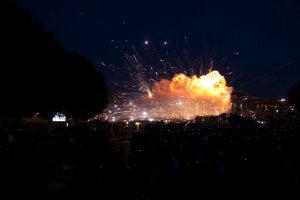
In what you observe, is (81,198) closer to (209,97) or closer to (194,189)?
(194,189)

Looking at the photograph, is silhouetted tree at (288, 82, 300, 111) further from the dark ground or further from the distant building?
the dark ground

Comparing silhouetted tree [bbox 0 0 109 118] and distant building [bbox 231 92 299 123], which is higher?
distant building [bbox 231 92 299 123]

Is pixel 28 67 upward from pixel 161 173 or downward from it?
upward

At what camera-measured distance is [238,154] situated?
17.8 m

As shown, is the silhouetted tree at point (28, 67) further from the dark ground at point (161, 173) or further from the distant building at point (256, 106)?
the distant building at point (256, 106)

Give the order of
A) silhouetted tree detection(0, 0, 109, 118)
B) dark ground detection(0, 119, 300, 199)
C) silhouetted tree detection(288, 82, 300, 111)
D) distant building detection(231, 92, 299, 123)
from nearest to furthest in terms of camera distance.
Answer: dark ground detection(0, 119, 300, 199), silhouetted tree detection(0, 0, 109, 118), silhouetted tree detection(288, 82, 300, 111), distant building detection(231, 92, 299, 123)

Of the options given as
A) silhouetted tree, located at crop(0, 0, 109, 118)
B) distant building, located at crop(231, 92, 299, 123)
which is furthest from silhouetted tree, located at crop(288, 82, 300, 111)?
silhouetted tree, located at crop(0, 0, 109, 118)

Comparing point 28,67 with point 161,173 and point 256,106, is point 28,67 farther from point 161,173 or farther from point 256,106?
point 256,106

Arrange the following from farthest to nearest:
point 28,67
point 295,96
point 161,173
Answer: point 295,96
point 28,67
point 161,173

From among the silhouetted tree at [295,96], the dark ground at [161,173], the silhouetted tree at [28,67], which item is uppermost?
the silhouetted tree at [295,96]

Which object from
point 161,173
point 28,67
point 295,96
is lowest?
point 161,173

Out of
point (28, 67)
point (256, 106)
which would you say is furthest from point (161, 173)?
point (256, 106)

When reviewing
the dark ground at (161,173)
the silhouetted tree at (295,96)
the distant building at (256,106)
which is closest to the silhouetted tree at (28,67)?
the dark ground at (161,173)

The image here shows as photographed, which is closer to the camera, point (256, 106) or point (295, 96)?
point (295, 96)
